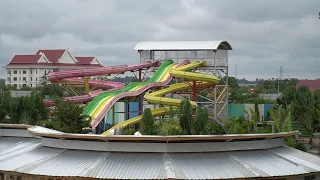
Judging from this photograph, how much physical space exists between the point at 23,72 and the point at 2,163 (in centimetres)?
9633

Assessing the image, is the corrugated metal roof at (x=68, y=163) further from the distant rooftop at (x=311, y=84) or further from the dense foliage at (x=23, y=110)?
the distant rooftop at (x=311, y=84)

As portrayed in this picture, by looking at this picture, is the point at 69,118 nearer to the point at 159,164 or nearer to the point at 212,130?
the point at 212,130

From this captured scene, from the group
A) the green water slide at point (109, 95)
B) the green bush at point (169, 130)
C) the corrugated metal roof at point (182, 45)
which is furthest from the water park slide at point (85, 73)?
the green bush at point (169, 130)

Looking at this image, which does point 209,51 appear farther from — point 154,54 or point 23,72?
point 23,72

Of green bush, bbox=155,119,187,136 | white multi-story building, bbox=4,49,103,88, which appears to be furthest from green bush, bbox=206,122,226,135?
white multi-story building, bbox=4,49,103,88

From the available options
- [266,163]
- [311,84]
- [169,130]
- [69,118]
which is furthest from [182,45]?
[311,84]

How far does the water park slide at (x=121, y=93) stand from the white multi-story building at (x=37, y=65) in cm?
6795

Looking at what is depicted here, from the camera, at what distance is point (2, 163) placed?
1788 centimetres

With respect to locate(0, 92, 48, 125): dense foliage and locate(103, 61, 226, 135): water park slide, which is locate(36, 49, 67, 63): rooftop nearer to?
locate(0, 92, 48, 125): dense foliage

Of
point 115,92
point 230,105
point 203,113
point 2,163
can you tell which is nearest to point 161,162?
point 2,163

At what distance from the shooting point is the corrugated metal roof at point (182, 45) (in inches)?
1683

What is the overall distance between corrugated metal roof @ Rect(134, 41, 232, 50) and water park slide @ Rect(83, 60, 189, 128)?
1289mm

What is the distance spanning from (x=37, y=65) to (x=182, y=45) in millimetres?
68972

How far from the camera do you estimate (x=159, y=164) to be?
51.8ft
